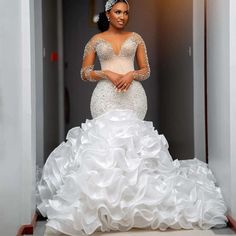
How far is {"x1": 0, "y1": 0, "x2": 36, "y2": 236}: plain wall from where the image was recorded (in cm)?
291

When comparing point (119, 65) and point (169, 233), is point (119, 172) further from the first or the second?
point (119, 65)

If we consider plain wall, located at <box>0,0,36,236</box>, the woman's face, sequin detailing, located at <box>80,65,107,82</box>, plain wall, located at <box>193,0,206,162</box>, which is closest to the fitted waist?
sequin detailing, located at <box>80,65,107,82</box>

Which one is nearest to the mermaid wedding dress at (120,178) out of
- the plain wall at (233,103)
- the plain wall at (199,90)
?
the plain wall at (233,103)

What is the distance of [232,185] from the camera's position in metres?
2.98

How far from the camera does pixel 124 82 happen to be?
3.26 meters

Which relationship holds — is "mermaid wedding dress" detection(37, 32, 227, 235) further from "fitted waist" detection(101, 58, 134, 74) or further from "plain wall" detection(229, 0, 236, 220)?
"plain wall" detection(229, 0, 236, 220)

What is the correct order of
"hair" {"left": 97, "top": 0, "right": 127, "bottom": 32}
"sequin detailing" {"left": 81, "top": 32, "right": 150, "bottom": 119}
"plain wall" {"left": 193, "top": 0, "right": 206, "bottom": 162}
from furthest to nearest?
"plain wall" {"left": 193, "top": 0, "right": 206, "bottom": 162}
"hair" {"left": 97, "top": 0, "right": 127, "bottom": 32}
"sequin detailing" {"left": 81, "top": 32, "right": 150, "bottom": 119}

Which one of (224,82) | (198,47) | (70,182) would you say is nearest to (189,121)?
(198,47)

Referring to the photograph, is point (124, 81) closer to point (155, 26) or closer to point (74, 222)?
point (74, 222)

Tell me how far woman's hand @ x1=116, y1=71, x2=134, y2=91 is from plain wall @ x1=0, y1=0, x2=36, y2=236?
2.13ft

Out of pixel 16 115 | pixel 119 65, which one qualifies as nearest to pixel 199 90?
pixel 119 65

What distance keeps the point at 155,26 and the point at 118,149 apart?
3.27 metres

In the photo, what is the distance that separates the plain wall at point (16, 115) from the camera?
2912 mm

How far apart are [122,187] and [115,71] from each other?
996mm
